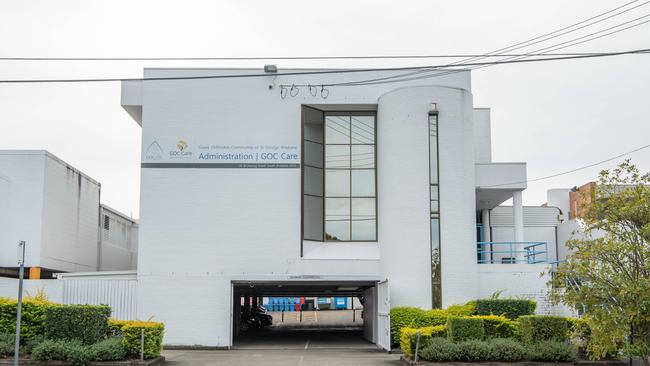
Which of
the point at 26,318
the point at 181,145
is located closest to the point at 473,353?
the point at 26,318

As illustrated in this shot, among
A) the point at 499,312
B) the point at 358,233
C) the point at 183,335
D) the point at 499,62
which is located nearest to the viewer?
the point at 499,62

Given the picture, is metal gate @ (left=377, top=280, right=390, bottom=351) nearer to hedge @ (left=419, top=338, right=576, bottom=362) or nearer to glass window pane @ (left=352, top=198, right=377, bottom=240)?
glass window pane @ (left=352, top=198, right=377, bottom=240)

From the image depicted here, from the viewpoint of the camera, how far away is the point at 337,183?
92.9ft

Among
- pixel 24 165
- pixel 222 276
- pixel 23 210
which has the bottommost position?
pixel 222 276

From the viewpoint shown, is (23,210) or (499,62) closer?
(499,62)

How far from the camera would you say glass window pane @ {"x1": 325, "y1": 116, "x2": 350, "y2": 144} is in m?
28.4

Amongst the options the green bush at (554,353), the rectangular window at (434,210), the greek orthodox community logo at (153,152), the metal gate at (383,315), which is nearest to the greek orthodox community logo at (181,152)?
the greek orthodox community logo at (153,152)

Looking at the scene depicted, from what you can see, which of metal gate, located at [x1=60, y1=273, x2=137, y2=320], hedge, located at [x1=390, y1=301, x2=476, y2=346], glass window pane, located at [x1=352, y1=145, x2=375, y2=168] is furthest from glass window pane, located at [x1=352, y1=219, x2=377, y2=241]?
metal gate, located at [x1=60, y1=273, x2=137, y2=320]

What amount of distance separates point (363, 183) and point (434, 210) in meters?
3.51

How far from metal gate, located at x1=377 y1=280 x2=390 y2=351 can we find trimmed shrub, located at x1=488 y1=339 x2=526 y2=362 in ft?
18.5

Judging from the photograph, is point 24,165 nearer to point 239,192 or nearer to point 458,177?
point 239,192

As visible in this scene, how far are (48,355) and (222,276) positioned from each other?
9247mm

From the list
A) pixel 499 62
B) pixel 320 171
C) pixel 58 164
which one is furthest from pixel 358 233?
pixel 58 164

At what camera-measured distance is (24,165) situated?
28.5m
